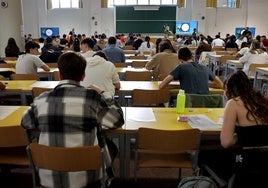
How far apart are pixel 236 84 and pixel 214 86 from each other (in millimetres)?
1990

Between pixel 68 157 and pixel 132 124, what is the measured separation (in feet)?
2.53

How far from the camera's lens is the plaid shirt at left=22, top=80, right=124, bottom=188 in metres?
1.96

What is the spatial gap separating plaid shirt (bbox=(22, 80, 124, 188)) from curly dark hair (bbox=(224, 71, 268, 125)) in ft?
3.19

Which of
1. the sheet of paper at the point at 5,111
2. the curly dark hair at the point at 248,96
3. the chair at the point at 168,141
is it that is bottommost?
the chair at the point at 168,141

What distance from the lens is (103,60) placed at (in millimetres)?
3777

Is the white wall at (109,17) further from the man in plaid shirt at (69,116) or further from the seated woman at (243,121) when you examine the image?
the man in plaid shirt at (69,116)

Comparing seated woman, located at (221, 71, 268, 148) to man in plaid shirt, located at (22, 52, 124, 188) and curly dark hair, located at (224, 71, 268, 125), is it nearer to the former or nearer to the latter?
curly dark hair, located at (224, 71, 268, 125)

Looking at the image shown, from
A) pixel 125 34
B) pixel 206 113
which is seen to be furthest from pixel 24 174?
pixel 125 34

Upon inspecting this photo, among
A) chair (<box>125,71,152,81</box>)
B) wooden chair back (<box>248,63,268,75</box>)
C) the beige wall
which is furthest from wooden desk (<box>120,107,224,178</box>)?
the beige wall

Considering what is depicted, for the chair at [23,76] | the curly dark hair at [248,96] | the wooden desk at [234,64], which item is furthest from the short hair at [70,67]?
the wooden desk at [234,64]

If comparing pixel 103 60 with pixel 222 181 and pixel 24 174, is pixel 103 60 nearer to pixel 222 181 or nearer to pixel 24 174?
pixel 24 174

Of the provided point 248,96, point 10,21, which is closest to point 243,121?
point 248,96

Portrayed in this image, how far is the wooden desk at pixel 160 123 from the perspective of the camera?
8.01 ft

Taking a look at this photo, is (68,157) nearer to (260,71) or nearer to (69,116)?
(69,116)
